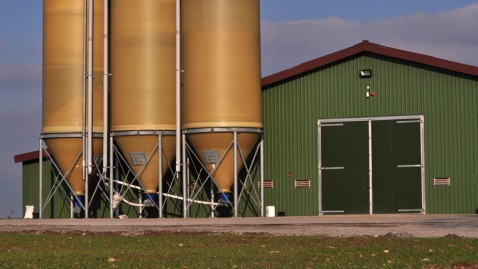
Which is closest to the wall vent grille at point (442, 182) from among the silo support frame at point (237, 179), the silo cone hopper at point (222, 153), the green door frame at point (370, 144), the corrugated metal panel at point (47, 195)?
the green door frame at point (370, 144)

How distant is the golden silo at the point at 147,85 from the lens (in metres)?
44.8

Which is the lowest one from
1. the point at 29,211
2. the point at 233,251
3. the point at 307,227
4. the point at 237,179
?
the point at 233,251

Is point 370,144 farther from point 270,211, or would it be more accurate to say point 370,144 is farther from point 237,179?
point 237,179

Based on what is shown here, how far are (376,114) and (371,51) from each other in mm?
2629

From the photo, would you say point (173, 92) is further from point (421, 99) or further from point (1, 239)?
point (1, 239)

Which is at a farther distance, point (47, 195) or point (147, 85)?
point (47, 195)

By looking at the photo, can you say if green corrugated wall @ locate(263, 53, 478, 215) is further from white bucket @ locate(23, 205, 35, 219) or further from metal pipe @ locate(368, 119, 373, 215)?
white bucket @ locate(23, 205, 35, 219)

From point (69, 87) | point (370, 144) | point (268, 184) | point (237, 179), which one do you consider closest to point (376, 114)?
point (370, 144)

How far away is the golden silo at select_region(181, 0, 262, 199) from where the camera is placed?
43.4 meters

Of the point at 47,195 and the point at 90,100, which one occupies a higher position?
the point at 90,100

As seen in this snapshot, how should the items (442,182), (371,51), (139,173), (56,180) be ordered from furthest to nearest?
(56,180) → (139,173) → (371,51) → (442,182)

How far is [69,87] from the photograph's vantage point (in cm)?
4634

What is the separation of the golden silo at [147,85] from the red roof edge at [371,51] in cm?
446

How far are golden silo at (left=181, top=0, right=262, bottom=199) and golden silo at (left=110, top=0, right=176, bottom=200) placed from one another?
133 cm
